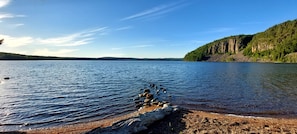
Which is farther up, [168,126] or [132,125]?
[132,125]

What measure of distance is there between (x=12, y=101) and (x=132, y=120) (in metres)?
20.1

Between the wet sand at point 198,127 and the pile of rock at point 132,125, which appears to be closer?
the pile of rock at point 132,125

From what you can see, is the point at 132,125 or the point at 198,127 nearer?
the point at 132,125

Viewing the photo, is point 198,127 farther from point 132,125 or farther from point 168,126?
point 132,125

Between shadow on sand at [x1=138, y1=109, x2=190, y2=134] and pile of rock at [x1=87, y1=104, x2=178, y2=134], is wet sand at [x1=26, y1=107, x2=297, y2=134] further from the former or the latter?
pile of rock at [x1=87, y1=104, x2=178, y2=134]

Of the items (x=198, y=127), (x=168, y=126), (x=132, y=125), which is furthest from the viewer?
(x=168, y=126)

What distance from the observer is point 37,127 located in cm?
1728

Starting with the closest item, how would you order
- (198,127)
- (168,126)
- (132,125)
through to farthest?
(132,125) < (198,127) < (168,126)

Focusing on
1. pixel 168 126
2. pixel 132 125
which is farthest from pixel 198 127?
pixel 132 125

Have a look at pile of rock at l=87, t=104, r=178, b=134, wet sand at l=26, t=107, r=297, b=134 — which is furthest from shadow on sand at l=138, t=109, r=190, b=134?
pile of rock at l=87, t=104, r=178, b=134

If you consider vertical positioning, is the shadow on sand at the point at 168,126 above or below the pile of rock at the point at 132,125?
below

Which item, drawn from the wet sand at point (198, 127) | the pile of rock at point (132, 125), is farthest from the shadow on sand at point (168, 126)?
the pile of rock at point (132, 125)

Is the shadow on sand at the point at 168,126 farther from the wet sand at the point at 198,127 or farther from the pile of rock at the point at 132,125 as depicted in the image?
the pile of rock at the point at 132,125

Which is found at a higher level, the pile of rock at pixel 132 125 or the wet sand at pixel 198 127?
the pile of rock at pixel 132 125
